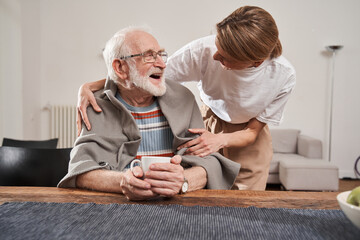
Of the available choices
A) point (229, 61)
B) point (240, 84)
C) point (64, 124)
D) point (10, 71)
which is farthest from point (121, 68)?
point (64, 124)

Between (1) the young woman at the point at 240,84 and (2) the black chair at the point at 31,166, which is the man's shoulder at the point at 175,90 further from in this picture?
(2) the black chair at the point at 31,166

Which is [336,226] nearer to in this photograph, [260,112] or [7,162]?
[260,112]

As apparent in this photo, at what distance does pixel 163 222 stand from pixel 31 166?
1013 mm

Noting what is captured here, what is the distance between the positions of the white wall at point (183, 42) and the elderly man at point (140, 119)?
3715 mm

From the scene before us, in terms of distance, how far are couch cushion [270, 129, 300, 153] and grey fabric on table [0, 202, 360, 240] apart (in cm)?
398

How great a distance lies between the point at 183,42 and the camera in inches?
204

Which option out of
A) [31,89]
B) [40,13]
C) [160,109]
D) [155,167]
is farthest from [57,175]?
[40,13]

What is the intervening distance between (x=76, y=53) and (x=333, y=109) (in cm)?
421

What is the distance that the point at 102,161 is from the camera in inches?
52.5

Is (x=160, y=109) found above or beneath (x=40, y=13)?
beneath

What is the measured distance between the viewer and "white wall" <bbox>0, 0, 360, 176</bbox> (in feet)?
16.2

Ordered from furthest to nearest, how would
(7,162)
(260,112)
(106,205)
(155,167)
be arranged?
(260,112)
(7,162)
(155,167)
(106,205)

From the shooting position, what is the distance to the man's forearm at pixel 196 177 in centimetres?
118

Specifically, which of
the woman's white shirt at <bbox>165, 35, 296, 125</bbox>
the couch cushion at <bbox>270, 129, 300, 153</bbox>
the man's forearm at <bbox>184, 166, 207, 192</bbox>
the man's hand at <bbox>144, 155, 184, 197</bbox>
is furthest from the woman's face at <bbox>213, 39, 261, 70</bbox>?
the couch cushion at <bbox>270, 129, 300, 153</bbox>
